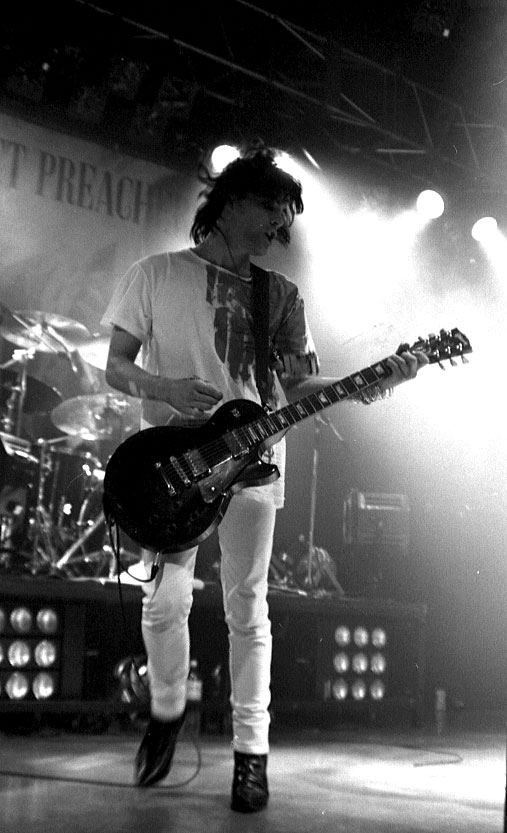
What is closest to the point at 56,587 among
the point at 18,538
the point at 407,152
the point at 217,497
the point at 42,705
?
the point at 42,705

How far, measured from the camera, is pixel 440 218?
23.7 feet

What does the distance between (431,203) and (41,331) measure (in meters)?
3.28

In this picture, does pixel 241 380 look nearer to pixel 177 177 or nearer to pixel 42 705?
pixel 42 705

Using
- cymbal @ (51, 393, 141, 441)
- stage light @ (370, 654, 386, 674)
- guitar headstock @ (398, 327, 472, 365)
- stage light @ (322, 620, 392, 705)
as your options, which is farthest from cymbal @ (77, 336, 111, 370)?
guitar headstock @ (398, 327, 472, 365)

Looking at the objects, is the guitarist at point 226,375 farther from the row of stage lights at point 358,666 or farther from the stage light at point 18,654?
the row of stage lights at point 358,666

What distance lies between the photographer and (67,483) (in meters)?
5.95

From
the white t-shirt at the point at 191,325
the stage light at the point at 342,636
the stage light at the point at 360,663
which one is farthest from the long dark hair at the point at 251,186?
the stage light at the point at 360,663

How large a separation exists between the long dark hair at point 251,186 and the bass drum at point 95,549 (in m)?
2.61

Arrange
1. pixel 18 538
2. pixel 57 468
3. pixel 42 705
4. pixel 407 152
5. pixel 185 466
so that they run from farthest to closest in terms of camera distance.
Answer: pixel 407 152 → pixel 57 468 → pixel 18 538 → pixel 42 705 → pixel 185 466

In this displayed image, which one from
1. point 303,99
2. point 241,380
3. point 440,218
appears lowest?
point 241,380

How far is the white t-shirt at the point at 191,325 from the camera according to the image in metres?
2.93

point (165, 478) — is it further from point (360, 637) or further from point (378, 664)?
point (378, 664)

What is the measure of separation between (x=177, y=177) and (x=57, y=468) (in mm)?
2230

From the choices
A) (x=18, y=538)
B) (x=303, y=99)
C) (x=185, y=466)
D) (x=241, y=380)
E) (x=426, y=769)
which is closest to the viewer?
(x=185, y=466)
